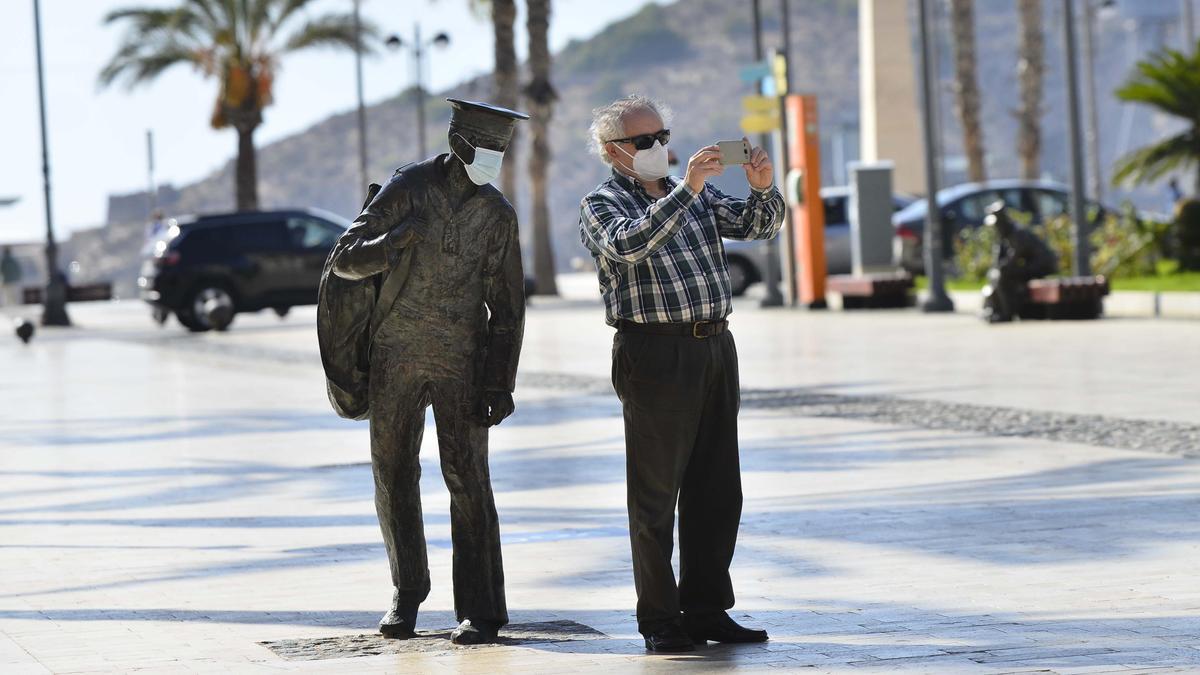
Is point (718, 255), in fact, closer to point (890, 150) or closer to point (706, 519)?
point (706, 519)

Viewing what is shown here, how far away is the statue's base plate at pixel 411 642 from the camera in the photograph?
6.32 m

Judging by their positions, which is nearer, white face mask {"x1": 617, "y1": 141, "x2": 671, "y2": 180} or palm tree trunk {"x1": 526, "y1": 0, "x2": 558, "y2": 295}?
white face mask {"x1": 617, "y1": 141, "x2": 671, "y2": 180}

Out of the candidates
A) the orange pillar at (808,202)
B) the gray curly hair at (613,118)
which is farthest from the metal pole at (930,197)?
the gray curly hair at (613,118)

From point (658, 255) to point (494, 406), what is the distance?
760 millimetres

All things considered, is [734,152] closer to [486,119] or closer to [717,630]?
[486,119]

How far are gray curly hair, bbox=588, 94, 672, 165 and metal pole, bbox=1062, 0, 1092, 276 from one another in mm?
18216

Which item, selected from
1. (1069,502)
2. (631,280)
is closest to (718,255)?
(631,280)

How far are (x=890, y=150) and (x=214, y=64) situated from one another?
572 inches

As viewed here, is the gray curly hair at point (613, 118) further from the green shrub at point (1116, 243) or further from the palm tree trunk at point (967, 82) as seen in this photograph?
the palm tree trunk at point (967, 82)

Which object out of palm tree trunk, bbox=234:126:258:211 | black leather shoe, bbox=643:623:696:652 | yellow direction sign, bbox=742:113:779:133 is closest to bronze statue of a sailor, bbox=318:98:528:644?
black leather shoe, bbox=643:623:696:652

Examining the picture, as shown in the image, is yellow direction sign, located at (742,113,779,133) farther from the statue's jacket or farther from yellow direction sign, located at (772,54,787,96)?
the statue's jacket

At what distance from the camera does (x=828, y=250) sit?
32375mm

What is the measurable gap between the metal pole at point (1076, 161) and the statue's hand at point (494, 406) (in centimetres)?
1824

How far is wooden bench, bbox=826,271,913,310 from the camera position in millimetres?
27172
